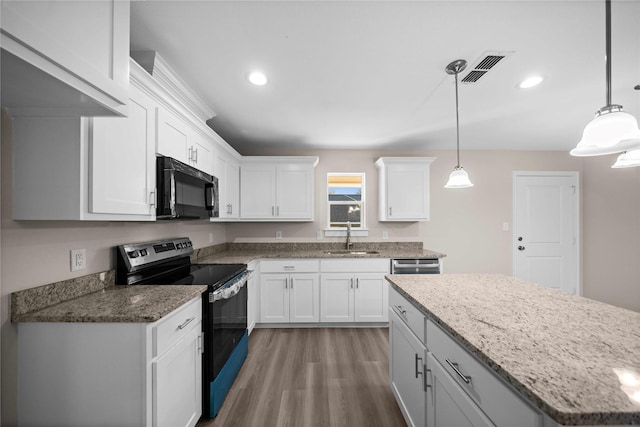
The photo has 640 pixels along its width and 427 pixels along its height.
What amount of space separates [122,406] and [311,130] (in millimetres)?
2897

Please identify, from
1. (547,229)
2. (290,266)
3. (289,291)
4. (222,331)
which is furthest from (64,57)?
(547,229)

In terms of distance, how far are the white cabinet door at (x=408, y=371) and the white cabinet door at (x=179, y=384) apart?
4.20ft

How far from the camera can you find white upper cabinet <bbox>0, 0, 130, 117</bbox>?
688 mm

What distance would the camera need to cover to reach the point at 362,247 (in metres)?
3.97

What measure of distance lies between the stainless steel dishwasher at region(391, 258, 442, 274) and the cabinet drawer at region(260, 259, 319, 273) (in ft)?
3.31

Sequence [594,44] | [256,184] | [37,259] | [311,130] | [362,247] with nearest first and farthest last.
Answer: [37,259] → [594,44] → [311,130] → [256,184] → [362,247]

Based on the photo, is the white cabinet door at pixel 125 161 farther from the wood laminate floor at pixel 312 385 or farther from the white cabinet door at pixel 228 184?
the wood laminate floor at pixel 312 385

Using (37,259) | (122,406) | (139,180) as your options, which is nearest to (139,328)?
(122,406)

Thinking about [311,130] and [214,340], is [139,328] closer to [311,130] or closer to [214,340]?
[214,340]

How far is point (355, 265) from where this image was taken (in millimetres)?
3346

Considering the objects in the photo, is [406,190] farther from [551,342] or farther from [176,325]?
[176,325]

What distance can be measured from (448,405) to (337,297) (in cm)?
228

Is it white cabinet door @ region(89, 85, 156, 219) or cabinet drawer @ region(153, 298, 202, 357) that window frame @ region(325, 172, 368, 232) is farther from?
white cabinet door @ region(89, 85, 156, 219)

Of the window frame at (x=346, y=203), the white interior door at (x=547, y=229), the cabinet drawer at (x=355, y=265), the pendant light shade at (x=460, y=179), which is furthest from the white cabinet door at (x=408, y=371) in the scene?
the white interior door at (x=547, y=229)
